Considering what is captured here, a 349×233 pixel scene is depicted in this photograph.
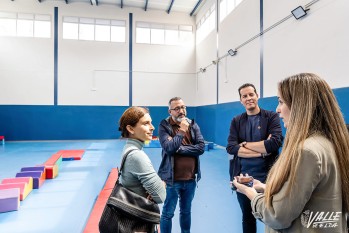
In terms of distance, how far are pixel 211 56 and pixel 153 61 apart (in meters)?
3.18

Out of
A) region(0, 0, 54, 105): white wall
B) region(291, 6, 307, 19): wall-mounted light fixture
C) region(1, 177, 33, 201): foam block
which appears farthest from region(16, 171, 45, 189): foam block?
region(0, 0, 54, 105): white wall

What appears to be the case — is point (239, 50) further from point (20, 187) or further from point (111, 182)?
point (20, 187)

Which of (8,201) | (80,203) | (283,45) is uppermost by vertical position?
(283,45)

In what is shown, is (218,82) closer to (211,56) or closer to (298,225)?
(211,56)

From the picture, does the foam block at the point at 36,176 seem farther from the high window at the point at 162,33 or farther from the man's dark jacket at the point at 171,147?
the high window at the point at 162,33

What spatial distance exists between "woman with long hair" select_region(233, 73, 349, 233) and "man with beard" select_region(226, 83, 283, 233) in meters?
1.05

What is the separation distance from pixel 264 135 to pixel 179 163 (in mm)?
803

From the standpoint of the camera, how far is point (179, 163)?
2.13 m

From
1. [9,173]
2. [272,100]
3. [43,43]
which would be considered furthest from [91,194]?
[43,43]

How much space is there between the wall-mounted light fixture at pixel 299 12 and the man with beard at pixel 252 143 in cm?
334

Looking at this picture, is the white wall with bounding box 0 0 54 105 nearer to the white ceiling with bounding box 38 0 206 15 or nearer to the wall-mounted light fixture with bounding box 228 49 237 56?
the white ceiling with bounding box 38 0 206 15

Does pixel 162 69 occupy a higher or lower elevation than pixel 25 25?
lower

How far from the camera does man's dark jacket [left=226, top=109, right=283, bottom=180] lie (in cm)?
194

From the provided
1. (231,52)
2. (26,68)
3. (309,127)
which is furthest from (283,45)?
(26,68)
